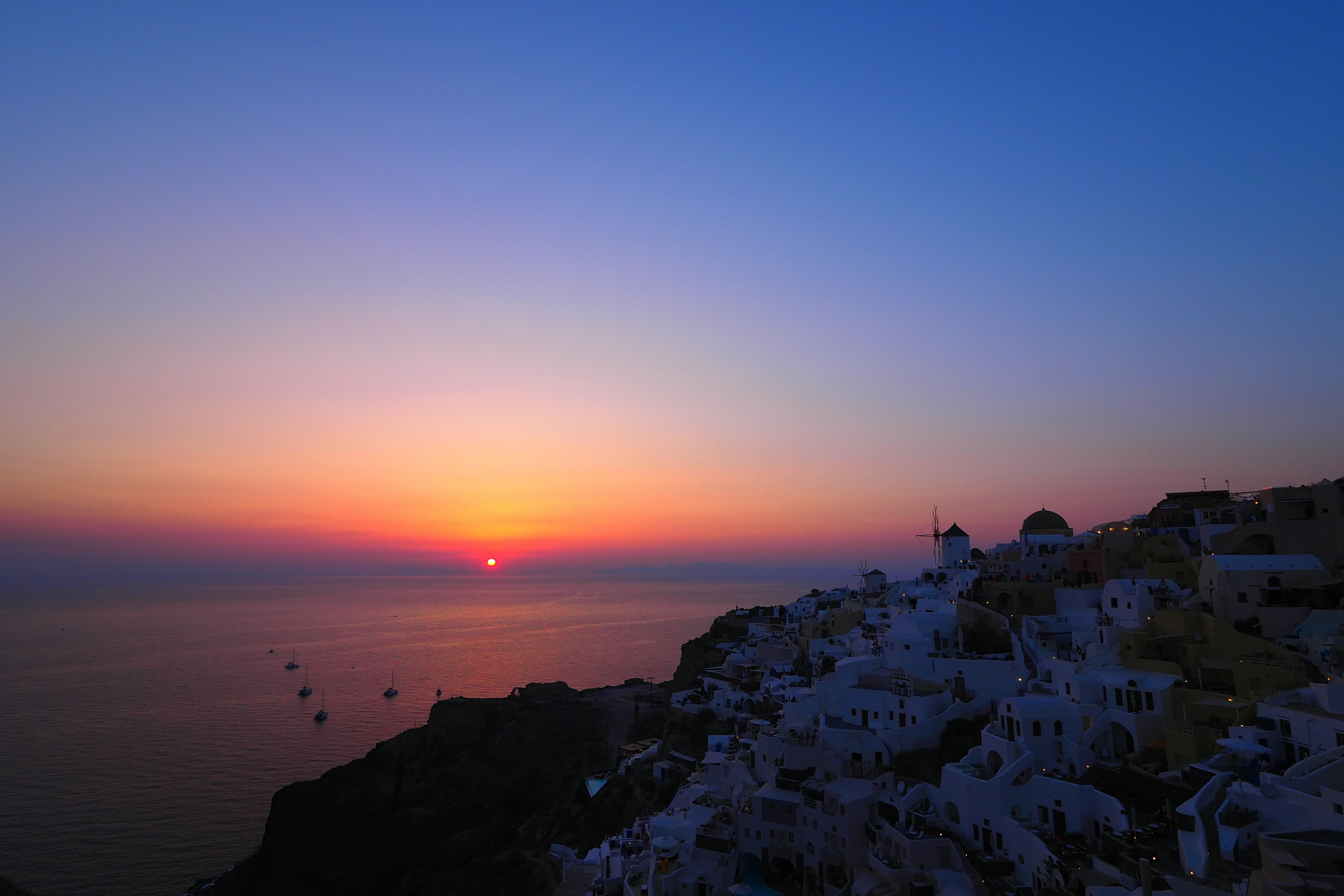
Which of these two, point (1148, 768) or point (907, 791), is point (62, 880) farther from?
point (1148, 768)

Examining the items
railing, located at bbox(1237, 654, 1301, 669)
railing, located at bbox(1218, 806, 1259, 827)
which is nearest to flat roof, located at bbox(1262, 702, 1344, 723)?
railing, located at bbox(1237, 654, 1301, 669)

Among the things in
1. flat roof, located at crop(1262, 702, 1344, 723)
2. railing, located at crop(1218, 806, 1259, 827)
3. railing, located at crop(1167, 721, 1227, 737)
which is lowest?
railing, located at crop(1218, 806, 1259, 827)

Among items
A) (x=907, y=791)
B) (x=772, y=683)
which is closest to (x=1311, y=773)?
(x=907, y=791)

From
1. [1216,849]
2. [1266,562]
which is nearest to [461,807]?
[1216,849]

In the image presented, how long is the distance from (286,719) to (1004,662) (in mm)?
69972

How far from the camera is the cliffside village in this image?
18.1m

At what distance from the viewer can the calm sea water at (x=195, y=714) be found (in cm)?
4319

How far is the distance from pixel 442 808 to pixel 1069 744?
37344mm

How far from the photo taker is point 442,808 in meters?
46.3

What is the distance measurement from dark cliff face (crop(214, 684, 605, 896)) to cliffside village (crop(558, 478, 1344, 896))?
8.93 metres

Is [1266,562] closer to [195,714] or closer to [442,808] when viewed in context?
[442,808]

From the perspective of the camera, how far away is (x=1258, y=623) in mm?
26969

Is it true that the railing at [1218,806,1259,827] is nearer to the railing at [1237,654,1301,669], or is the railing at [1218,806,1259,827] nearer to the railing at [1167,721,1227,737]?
the railing at [1167,721,1227,737]

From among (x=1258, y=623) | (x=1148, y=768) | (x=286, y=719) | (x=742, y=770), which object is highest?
(x=1258, y=623)
